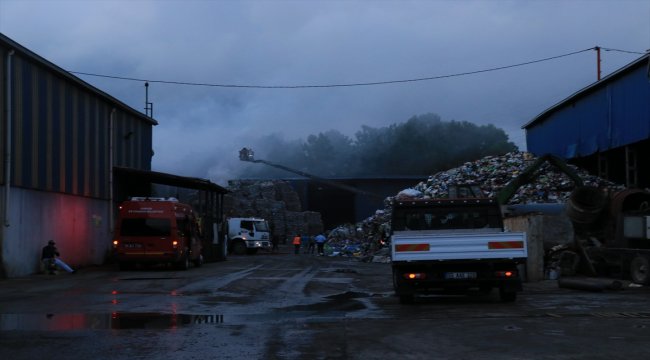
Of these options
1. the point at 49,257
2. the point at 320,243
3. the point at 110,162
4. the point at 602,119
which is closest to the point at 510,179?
the point at 602,119

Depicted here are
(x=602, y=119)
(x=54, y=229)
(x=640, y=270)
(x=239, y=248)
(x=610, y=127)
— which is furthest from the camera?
(x=239, y=248)

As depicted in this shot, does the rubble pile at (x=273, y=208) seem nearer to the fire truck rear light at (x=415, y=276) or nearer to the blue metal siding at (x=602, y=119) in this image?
the blue metal siding at (x=602, y=119)

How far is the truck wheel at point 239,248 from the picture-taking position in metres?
46.2

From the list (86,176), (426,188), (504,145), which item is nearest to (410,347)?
(86,176)

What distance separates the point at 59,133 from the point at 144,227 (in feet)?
16.8

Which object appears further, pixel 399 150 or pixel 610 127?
pixel 399 150

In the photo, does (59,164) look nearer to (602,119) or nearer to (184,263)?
(184,263)

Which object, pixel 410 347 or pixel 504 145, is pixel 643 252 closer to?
pixel 410 347

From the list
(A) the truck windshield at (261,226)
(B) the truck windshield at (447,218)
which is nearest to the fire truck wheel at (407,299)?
(B) the truck windshield at (447,218)

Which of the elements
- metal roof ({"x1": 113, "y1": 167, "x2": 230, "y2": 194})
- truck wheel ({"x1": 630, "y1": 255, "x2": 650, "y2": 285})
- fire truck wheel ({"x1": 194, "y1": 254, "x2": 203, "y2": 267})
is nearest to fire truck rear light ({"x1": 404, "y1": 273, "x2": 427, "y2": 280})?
truck wheel ({"x1": 630, "y1": 255, "x2": 650, "y2": 285})

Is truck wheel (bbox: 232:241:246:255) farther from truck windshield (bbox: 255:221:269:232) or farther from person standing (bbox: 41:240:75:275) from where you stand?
person standing (bbox: 41:240:75:275)

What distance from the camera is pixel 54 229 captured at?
82.7ft

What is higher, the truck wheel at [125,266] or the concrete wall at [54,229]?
the concrete wall at [54,229]

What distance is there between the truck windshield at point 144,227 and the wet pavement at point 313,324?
7.63 m
